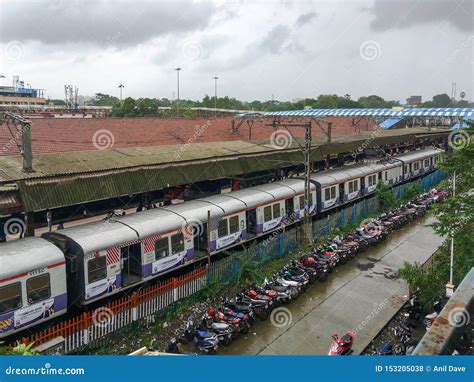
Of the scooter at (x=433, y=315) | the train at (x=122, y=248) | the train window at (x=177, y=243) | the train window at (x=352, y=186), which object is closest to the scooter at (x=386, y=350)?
the scooter at (x=433, y=315)

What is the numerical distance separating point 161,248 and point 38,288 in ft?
11.9

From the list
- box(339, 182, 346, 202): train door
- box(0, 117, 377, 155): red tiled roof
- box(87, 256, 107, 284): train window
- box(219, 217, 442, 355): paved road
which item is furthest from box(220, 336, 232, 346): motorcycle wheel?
box(339, 182, 346, 202): train door

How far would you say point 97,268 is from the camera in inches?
416

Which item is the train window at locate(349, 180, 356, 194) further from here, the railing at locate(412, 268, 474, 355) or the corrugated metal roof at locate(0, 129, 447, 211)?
the railing at locate(412, 268, 474, 355)

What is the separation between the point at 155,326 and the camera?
11000mm

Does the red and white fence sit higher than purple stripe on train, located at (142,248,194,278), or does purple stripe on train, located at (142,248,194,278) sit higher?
purple stripe on train, located at (142,248,194,278)

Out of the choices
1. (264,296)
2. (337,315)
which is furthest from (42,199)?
(337,315)

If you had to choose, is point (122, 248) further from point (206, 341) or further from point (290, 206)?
point (290, 206)

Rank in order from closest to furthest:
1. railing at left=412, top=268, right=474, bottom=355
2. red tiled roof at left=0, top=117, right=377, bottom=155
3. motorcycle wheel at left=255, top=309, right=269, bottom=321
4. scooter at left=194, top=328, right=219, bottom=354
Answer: railing at left=412, top=268, right=474, bottom=355 → scooter at left=194, top=328, right=219, bottom=354 → motorcycle wheel at left=255, top=309, right=269, bottom=321 → red tiled roof at left=0, top=117, right=377, bottom=155

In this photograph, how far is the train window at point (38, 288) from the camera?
9219 mm

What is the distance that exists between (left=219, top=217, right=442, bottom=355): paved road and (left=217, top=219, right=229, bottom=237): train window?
334cm

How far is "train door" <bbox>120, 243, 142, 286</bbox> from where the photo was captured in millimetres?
11664

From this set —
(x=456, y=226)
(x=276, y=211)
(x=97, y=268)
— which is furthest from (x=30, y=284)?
(x=276, y=211)

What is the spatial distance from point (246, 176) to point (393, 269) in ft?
27.5
